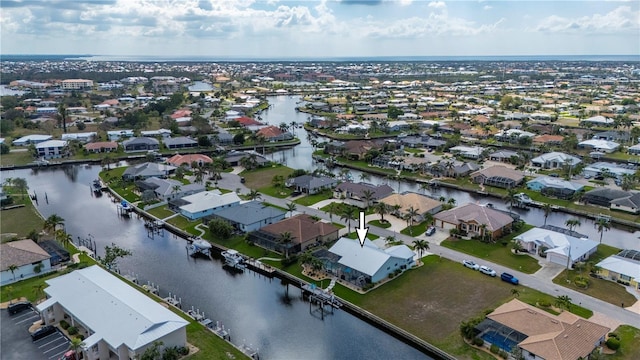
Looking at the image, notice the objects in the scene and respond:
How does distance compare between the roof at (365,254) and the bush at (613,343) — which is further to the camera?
the roof at (365,254)

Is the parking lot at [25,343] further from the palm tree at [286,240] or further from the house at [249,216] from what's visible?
the house at [249,216]

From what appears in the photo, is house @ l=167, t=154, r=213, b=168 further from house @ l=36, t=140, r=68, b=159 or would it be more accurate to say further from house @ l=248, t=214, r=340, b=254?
house @ l=248, t=214, r=340, b=254

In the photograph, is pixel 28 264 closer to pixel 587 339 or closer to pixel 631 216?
pixel 587 339

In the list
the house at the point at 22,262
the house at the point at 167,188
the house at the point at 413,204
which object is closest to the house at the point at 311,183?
the house at the point at 413,204

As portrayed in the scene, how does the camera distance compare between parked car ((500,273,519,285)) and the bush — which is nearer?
the bush

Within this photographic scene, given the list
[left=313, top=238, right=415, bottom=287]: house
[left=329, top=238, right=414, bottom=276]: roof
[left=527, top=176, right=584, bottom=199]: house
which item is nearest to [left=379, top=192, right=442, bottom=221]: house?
[left=313, top=238, right=415, bottom=287]: house

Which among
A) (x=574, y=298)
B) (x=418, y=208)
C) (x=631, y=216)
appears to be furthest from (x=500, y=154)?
(x=574, y=298)
